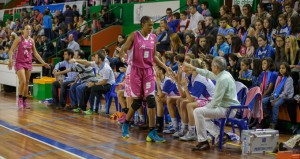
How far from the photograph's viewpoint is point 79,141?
7.95 meters

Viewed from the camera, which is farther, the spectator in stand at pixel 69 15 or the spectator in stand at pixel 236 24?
the spectator in stand at pixel 69 15

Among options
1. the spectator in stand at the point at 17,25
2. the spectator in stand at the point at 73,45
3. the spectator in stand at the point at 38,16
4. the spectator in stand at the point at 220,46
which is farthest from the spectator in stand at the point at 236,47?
the spectator in stand at the point at 17,25

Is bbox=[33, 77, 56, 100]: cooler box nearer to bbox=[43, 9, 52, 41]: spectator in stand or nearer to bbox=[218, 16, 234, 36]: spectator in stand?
bbox=[218, 16, 234, 36]: spectator in stand

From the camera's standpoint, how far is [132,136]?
27.7 ft

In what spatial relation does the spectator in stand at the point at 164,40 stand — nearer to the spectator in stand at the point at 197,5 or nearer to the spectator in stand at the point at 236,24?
the spectator in stand at the point at 197,5

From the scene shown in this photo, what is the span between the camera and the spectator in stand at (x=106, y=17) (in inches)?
709

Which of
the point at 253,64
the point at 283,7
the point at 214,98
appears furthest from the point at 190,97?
the point at 283,7

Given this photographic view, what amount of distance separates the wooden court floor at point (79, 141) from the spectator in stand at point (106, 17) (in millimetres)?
7803

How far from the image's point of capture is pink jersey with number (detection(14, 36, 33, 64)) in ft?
38.0

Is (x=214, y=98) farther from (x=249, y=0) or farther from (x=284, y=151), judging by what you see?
(x=249, y=0)

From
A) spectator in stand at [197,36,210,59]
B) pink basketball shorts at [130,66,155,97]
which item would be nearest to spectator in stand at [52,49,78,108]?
spectator in stand at [197,36,210,59]

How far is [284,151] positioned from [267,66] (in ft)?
9.63

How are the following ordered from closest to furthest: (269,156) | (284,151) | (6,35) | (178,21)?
(284,151), (269,156), (178,21), (6,35)

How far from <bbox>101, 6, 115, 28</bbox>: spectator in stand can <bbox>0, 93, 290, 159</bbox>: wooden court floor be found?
7.80 m
